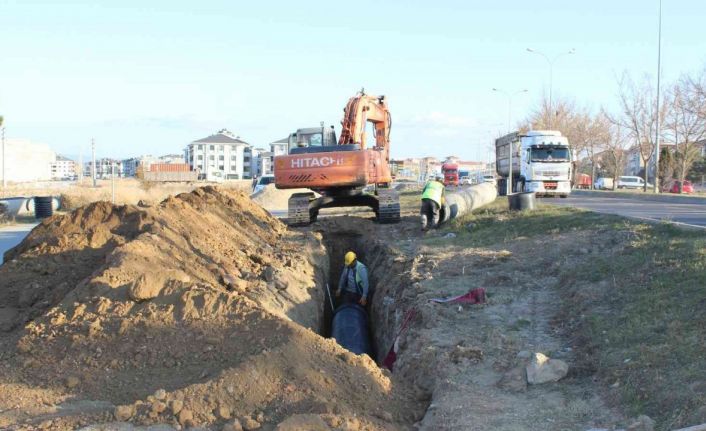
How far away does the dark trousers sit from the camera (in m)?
16.2

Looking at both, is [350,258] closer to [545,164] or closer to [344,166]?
[344,166]

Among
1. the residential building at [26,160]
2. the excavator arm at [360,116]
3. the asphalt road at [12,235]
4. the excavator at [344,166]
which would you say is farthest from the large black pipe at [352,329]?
the residential building at [26,160]

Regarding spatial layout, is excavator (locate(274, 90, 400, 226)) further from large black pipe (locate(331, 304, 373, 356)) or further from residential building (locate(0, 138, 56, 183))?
residential building (locate(0, 138, 56, 183))

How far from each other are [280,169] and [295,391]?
11307 millimetres

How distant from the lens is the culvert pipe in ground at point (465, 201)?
17.0 metres

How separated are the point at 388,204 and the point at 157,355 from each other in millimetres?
12165

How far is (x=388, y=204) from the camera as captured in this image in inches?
696

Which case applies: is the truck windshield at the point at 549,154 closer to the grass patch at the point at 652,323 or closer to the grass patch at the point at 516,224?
the grass patch at the point at 516,224

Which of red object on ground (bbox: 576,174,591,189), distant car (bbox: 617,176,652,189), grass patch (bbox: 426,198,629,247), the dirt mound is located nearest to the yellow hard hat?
grass patch (bbox: 426,198,629,247)

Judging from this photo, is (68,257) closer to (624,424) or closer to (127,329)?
(127,329)

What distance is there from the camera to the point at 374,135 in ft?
63.8

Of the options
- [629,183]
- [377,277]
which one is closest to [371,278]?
[377,277]

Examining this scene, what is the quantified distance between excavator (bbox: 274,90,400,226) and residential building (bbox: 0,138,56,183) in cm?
9889

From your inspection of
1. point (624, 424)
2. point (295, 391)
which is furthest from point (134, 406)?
point (624, 424)
